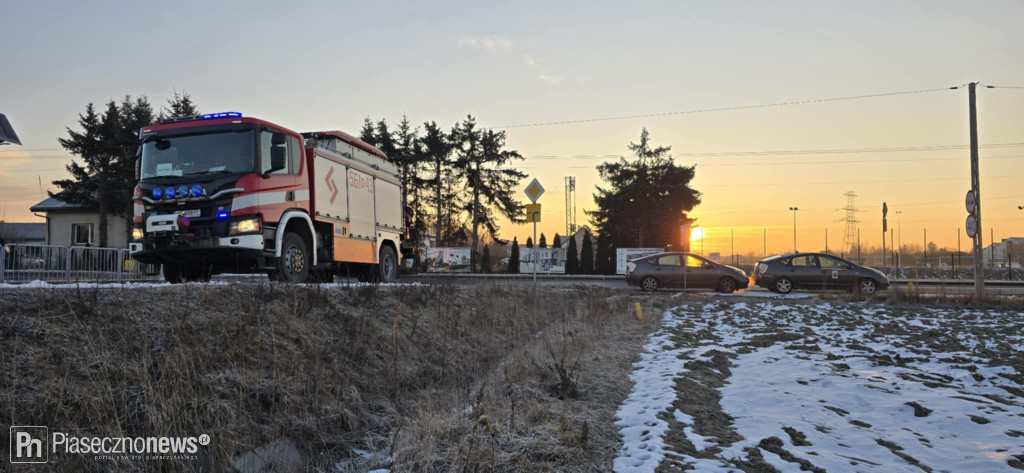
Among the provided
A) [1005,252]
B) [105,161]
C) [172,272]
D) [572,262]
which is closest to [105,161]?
[105,161]

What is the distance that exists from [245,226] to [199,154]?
1.57 meters

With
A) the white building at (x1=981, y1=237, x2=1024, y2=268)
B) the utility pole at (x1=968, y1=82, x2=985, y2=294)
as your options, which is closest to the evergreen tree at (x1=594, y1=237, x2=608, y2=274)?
the utility pole at (x1=968, y1=82, x2=985, y2=294)

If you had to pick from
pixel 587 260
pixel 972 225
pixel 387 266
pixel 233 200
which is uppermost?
pixel 233 200

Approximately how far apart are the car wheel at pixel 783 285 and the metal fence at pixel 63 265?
693 inches

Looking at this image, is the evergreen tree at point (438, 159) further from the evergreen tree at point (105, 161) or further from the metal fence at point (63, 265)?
the metal fence at point (63, 265)

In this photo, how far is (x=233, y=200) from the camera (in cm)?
911

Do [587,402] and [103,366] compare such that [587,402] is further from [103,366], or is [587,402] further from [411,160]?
[411,160]

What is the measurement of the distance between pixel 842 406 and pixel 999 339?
560 centimetres

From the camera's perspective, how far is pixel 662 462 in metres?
4.34

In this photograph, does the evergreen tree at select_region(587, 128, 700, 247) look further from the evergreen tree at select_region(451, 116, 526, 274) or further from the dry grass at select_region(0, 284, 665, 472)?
the dry grass at select_region(0, 284, 665, 472)

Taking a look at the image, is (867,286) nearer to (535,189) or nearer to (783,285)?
(783,285)

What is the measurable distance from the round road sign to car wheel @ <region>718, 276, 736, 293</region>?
256 inches

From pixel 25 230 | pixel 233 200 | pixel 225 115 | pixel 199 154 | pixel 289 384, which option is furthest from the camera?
pixel 25 230

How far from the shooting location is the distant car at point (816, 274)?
18.8 metres
